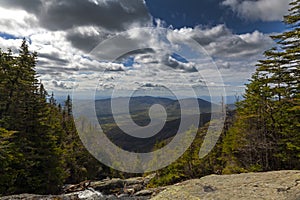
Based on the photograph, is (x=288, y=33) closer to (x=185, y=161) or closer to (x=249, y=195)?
(x=249, y=195)

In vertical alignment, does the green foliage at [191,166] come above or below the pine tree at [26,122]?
below

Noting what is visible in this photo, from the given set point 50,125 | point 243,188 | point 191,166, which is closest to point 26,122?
point 50,125

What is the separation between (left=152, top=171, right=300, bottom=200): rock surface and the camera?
18.0 feet

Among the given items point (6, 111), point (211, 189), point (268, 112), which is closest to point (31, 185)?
point (6, 111)

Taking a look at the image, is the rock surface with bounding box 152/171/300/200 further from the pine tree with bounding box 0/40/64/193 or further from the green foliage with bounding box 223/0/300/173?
the pine tree with bounding box 0/40/64/193

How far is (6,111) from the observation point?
71.1 ft

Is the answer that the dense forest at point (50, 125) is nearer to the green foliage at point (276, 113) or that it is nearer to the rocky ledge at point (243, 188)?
the green foliage at point (276, 113)

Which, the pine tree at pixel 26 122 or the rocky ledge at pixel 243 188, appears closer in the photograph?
the rocky ledge at pixel 243 188

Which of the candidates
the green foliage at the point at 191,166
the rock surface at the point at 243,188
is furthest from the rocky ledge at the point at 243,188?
the green foliage at the point at 191,166

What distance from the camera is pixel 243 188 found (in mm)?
5980

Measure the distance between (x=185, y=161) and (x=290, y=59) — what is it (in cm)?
2353

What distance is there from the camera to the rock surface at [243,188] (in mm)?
5480

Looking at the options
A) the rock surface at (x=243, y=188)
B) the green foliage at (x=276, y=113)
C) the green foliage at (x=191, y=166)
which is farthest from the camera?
the green foliage at (x=191, y=166)

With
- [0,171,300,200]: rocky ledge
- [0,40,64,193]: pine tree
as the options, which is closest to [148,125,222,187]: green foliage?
[0,40,64,193]: pine tree
